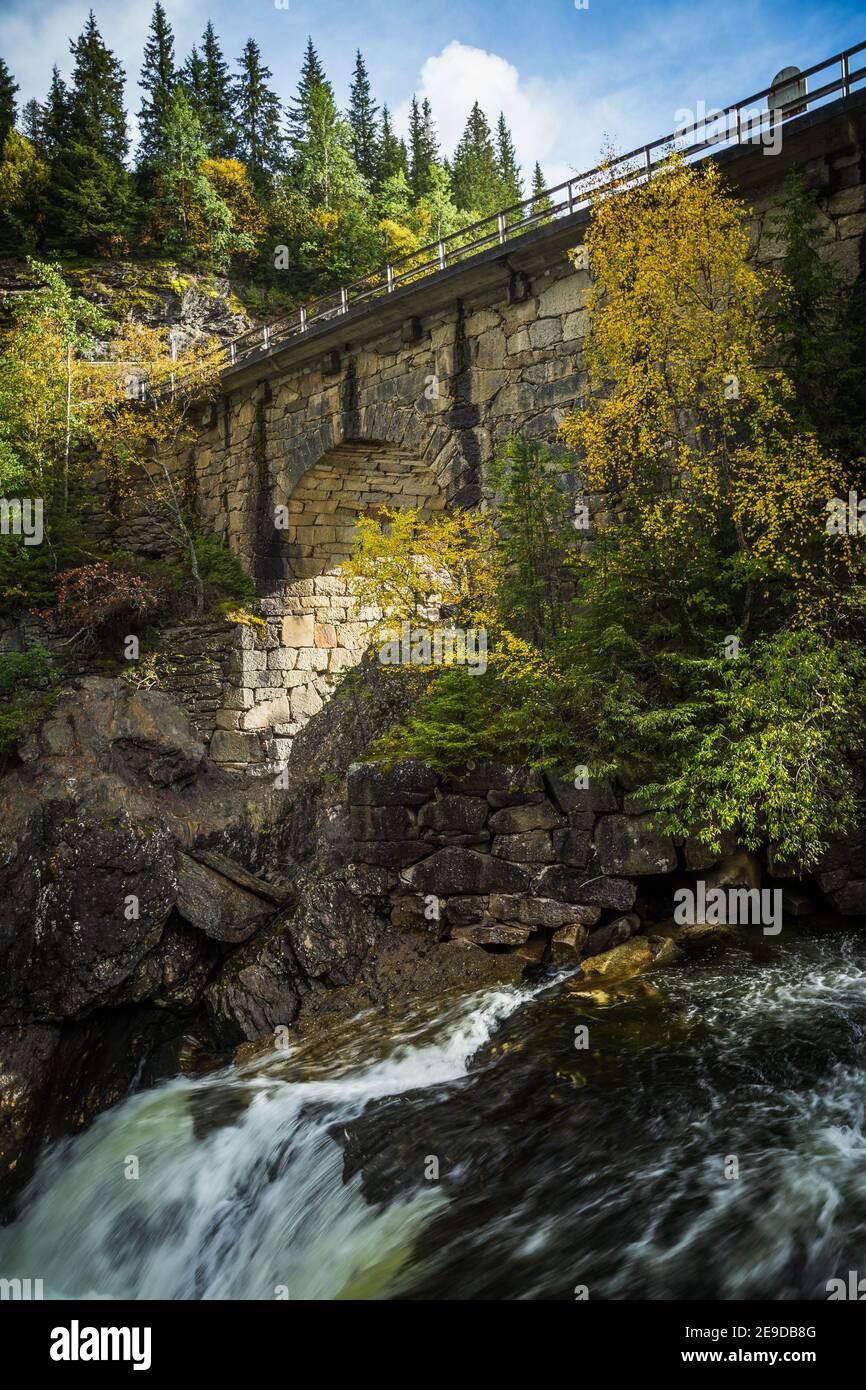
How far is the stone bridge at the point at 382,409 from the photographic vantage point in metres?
11.3

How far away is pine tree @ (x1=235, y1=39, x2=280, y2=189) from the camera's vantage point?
37.9 meters

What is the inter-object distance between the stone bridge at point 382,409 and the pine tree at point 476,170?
2587cm

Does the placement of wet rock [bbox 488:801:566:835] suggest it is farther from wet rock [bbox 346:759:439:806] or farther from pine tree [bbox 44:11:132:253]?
pine tree [bbox 44:11:132:253]

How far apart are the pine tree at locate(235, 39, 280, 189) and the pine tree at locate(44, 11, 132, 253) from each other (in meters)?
5.51

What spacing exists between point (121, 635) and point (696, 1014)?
14.7 meters

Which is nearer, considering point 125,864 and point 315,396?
point 125,864

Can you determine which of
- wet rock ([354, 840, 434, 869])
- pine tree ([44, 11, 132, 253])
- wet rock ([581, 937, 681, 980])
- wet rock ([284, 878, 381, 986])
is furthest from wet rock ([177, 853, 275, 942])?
pine tree ([44, 11, 132, 253])

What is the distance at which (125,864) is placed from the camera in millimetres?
9125

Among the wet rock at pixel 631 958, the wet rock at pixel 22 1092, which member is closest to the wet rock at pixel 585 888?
the wet rock at pixel 631 958

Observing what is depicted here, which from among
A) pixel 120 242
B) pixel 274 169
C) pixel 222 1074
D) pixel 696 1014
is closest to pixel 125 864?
pixel 222 1074

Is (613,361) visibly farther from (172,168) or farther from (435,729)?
(172,168)

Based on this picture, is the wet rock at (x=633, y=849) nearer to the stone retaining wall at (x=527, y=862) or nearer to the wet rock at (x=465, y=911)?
the stone retaining wall at (x=527, y=862)

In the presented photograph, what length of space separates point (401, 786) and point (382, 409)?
914 centimetres

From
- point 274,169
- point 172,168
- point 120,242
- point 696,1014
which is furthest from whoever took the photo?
point 274,169
